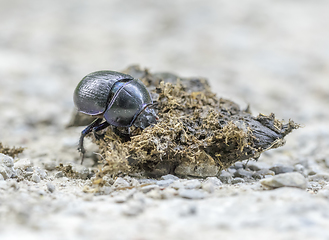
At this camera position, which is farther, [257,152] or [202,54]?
[202,54]

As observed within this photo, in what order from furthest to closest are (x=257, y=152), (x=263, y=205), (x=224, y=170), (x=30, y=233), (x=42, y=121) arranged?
(x=42, y=121) → (x=224, y=170) → (x=257, y=152) → (x=263, y=205) → (x=30, y=233)

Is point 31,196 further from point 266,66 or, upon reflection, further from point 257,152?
point 266,66

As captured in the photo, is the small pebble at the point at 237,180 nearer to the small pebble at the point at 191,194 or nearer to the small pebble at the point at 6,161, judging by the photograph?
the small pebble at the point at 191,194

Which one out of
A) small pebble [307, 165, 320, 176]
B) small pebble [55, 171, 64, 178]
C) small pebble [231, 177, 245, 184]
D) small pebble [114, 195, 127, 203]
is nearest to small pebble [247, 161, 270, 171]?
small pebble [307, 165, 320, 176]

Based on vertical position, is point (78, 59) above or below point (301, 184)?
above

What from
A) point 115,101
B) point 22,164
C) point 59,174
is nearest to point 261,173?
point 115,101

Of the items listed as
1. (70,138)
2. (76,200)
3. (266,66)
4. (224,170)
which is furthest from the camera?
(266,66)

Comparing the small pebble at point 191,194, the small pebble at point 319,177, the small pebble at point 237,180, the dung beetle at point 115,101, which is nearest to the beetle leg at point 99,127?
the dung beetle at point 115,101

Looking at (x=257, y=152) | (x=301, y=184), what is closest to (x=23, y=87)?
(x=257, y=152)
